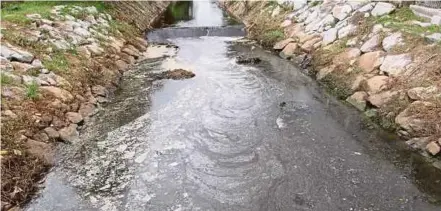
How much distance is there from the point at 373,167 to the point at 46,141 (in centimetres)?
646

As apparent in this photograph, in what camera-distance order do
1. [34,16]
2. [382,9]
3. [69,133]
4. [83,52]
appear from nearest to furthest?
1. [69,133]
2. [83,52]
3. [34,16]
4. [382,9]

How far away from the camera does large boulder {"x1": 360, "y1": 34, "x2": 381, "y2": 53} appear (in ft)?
40.3

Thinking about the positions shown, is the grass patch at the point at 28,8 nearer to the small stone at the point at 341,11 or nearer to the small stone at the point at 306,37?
the small stone at the point at 306,37

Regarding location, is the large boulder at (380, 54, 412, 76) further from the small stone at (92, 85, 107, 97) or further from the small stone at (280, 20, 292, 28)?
the small stone at (92, 85, 107, 97)

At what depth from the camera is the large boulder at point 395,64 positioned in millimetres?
10812

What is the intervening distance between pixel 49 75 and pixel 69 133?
7.15 feet

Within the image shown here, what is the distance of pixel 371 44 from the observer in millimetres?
12422

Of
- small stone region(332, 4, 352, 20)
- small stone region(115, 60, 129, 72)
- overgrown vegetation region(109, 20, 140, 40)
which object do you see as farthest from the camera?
overgrown vegetation region(109, 20, 140, 40)

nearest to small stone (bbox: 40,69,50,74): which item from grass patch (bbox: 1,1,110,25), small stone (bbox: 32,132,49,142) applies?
small stone (bbox: 32,132,49,142)

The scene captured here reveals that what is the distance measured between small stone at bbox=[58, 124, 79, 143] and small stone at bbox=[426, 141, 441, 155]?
7.26m

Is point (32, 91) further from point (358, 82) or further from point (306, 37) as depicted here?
point (306, 37)

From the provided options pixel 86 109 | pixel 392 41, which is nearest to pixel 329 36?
pixel 392 41

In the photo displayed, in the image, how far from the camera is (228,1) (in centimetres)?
2755

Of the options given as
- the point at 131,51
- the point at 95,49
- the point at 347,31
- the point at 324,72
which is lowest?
the point at 131,51
